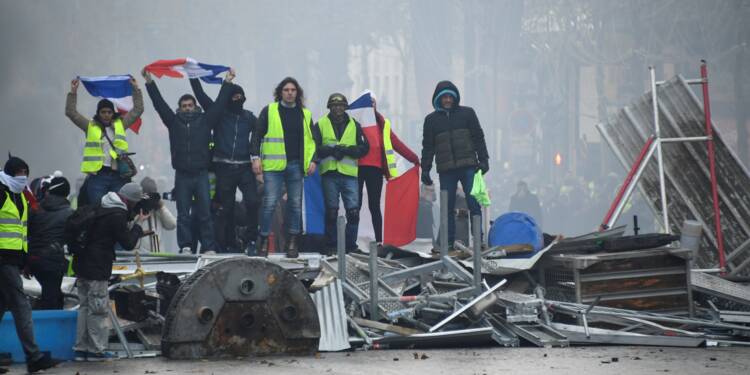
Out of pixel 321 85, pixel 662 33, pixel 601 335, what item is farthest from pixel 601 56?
pixel 601 335

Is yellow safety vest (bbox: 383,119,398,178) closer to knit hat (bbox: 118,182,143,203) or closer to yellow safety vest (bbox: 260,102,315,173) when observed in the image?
yellow safety vest (bbox: 260,102,315,173)

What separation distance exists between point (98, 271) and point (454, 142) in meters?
5.51

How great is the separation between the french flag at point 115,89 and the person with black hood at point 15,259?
465cm

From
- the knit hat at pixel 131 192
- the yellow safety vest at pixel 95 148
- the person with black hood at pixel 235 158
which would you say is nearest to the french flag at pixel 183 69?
the person with black hood at pixel 235 158

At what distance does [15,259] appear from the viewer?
33.6 feet

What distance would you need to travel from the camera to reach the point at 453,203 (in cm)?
1526

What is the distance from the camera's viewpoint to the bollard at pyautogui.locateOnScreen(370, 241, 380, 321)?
475 inches

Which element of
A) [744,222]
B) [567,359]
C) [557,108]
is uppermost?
[557,108]

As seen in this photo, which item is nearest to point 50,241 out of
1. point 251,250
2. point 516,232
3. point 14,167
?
point 14,167

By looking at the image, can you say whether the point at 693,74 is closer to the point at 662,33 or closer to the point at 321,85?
the point at 662,33

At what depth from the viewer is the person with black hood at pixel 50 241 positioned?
11484 millimetres

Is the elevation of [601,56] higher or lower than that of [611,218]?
higher

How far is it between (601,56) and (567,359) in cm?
4242

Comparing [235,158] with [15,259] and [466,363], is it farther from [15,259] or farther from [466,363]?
[466,363]
